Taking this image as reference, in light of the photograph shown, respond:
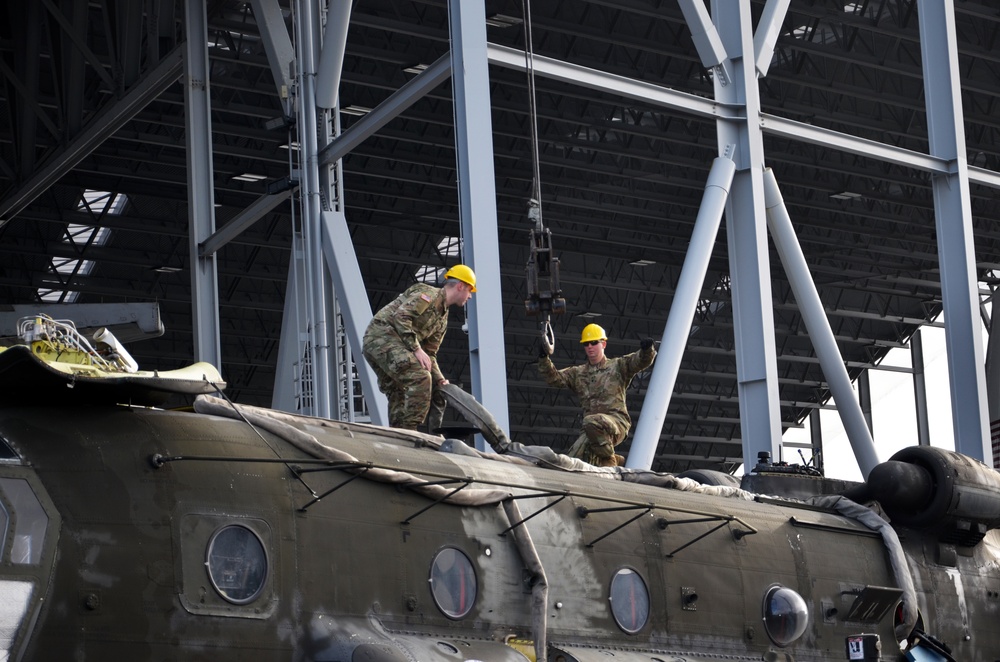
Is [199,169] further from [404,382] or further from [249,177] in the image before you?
[249,177]

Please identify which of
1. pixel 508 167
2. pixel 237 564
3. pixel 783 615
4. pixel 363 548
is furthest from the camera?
pixel 508 167

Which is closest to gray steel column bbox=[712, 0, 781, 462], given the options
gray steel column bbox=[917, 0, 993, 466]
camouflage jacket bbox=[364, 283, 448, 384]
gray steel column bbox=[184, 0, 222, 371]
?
gray steel column bbox=[917, 0, 993, 466]

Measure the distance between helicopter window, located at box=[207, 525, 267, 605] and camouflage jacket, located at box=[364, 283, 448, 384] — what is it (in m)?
4.84

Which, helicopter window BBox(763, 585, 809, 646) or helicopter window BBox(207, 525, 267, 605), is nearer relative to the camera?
helicopter window BBox(207, 525, 267, 605)

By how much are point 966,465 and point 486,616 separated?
683cm

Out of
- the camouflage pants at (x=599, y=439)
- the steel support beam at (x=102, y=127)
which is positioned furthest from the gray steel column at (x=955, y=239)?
the steel support beam at (x=102, y=127)

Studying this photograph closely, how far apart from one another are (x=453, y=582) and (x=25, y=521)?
10.2ft

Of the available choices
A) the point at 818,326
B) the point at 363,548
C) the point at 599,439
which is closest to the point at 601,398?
the point at 599,439

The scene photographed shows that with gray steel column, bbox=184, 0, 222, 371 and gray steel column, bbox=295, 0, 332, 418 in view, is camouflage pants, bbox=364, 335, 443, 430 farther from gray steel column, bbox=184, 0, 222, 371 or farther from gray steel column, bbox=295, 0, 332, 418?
gray steel column, bbox=184, 0, 222, 371

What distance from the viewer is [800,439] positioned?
227ft

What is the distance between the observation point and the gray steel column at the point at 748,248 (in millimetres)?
17062

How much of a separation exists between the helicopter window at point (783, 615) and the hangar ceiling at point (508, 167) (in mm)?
18590

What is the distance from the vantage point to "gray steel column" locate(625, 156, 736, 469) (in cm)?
1638

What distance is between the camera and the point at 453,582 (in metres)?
9.48
